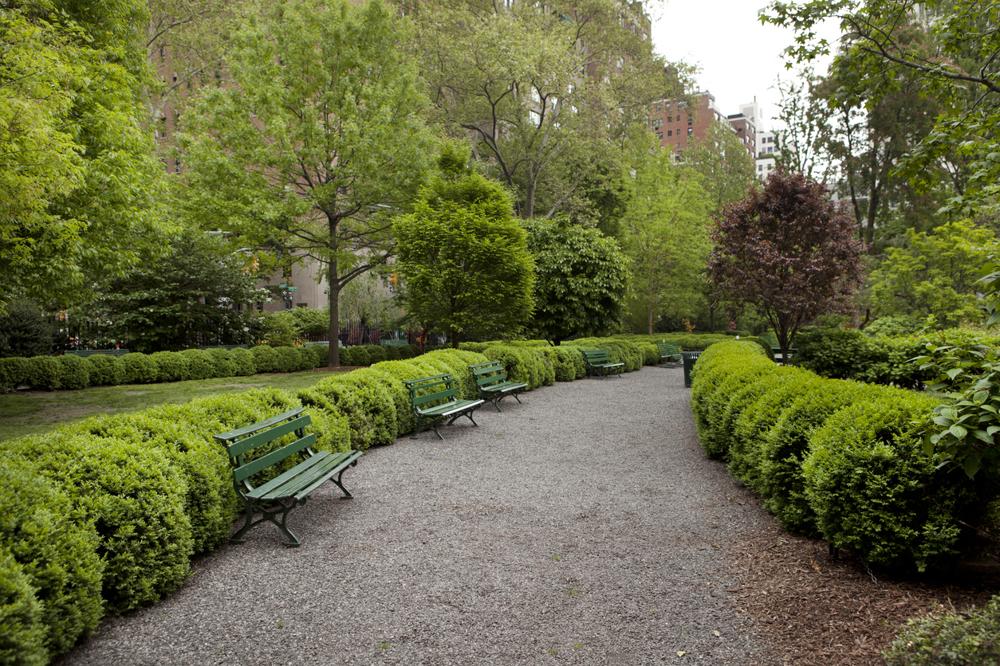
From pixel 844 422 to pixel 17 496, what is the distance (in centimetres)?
515

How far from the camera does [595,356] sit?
17.8 metres

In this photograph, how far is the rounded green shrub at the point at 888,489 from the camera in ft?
11.1

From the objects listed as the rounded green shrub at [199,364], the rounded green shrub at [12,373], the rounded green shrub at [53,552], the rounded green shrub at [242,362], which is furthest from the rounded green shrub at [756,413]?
the rounded green shrub at [12,373]

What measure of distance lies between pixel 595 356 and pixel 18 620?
52.6 feet

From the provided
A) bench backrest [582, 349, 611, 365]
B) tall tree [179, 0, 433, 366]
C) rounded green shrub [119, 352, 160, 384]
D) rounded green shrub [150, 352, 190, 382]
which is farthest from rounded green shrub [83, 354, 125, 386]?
bench backrest [582, 349, 611, 365]

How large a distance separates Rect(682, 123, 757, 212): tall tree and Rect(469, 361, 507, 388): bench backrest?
3727 centimetres

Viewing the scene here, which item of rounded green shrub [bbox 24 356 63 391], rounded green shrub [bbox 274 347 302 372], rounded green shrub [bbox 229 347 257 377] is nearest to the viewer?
rounded green shrub [bbox 24 356 63 391]

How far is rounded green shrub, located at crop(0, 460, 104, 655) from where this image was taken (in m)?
2.89

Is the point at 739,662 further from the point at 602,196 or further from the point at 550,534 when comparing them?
the point at 602,196

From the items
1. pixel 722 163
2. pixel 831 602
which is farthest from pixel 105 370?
pixel 722 163

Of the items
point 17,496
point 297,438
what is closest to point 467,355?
point 297,438

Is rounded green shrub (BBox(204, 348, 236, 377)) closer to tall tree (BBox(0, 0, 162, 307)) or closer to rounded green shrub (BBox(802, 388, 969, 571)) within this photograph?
A: tall tree (BBox(0, 0, 162, 307))

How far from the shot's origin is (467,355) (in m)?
12.0

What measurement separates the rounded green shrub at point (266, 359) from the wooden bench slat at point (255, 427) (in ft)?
46.8
